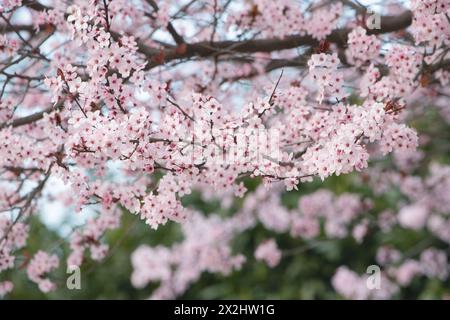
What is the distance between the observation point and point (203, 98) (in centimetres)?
326

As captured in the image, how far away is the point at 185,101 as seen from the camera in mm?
3930

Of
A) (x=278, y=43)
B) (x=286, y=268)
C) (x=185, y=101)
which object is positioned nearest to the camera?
(x=185, y=101)

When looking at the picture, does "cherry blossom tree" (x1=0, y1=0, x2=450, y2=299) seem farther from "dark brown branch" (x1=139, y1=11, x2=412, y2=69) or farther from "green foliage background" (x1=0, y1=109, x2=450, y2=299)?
"green foliage background" (x1=0, y1=109, x2=450, y2=299)

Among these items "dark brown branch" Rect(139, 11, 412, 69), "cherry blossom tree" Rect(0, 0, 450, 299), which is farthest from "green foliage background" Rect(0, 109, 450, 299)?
"dark brown branch" Rect(139, 11, 412, 69)

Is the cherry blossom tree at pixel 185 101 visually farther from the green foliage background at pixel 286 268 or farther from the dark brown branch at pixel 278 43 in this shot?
the green foliage background at pixel 286 268

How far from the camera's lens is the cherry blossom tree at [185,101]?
3.11 metres

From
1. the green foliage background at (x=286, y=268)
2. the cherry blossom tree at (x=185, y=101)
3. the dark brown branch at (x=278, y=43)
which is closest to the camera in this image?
the cherry blossom tree at (x=185, y=101)

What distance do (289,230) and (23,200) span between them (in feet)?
16.2

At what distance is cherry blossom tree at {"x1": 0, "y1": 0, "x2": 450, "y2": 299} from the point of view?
3.11 meters

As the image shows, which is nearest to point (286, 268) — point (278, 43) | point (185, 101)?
point (278, 43)

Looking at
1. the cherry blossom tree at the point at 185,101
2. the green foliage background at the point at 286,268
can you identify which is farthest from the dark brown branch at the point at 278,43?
the green foliage background at the point at 286,268

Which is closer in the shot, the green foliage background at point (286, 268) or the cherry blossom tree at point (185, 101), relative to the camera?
the cherry blossom tree at point (185, 101)

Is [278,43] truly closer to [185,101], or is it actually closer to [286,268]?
[185,101]
